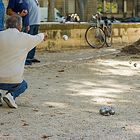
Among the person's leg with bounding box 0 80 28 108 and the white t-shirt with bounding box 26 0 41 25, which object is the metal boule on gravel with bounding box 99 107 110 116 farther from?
the white t-shirt with bounding box 26 0 41 25

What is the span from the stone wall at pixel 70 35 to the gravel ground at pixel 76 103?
2842 mm

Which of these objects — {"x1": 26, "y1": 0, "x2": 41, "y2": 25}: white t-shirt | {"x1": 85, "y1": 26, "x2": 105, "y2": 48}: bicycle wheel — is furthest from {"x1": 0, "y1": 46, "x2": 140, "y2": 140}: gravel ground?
{"x1": 85, "y1": 26, "x2": 105, "y2": 48}: bicycle wheel

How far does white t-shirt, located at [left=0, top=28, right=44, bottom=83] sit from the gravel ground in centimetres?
46

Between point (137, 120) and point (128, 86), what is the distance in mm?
2556

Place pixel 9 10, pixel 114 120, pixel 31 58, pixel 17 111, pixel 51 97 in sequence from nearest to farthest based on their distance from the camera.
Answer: pixel 114 120 → pixel 17 111 → pixel 51 97 → pixel 9 10 → pixel 31 58

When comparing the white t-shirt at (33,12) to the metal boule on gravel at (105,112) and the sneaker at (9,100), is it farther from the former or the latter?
the metal boule on gravel at (105,112)

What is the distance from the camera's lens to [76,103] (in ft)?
25.3

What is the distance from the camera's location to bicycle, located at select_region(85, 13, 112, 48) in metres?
16.4

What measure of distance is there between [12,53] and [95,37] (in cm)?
968

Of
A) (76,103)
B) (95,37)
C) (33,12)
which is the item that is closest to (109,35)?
(95,37)

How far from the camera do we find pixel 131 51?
45.8 ft

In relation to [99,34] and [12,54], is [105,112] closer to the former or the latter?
[12,54]

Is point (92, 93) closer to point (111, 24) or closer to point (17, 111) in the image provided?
point (17, 111)

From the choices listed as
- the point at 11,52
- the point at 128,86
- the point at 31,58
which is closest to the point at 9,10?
the point at 31,58
